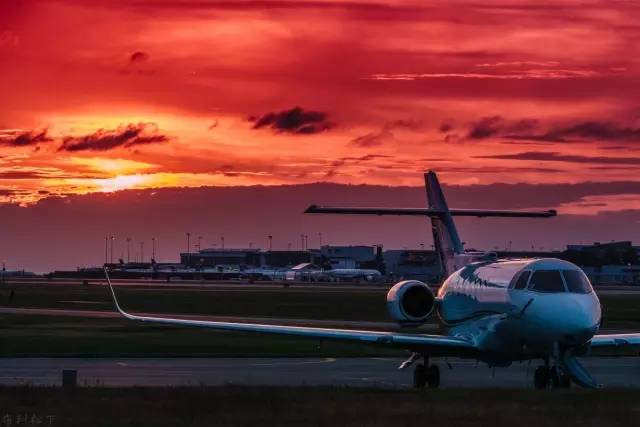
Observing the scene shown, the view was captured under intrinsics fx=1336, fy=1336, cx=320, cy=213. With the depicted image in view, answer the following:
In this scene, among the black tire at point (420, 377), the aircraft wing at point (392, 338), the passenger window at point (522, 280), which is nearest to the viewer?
the passenger window at point (522, 280)

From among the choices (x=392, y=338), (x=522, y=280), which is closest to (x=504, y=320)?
(x=522, y=280)

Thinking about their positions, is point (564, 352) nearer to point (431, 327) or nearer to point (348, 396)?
point (348, 396)

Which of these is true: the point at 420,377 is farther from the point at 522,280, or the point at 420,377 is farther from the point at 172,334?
the point at 172,334

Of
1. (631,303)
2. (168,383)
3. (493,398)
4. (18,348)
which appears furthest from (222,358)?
(631,303)

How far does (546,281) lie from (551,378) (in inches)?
90.0

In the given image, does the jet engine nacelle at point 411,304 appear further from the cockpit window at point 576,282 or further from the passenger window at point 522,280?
the cockpit window at point 576,282

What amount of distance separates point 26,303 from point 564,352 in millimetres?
75285

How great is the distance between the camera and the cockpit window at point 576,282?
104ft

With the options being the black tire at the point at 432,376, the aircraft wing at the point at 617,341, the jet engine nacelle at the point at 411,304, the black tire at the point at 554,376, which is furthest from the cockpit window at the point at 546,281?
the jet engine nacelle at the point at 411,304

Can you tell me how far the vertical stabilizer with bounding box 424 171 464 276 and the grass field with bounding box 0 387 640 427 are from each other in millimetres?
12935

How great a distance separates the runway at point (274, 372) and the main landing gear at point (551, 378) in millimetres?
2498

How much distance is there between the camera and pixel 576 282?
31781mm

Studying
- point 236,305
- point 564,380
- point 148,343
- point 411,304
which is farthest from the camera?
point 236,305

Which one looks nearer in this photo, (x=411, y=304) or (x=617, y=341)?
(x=617, y=341)
